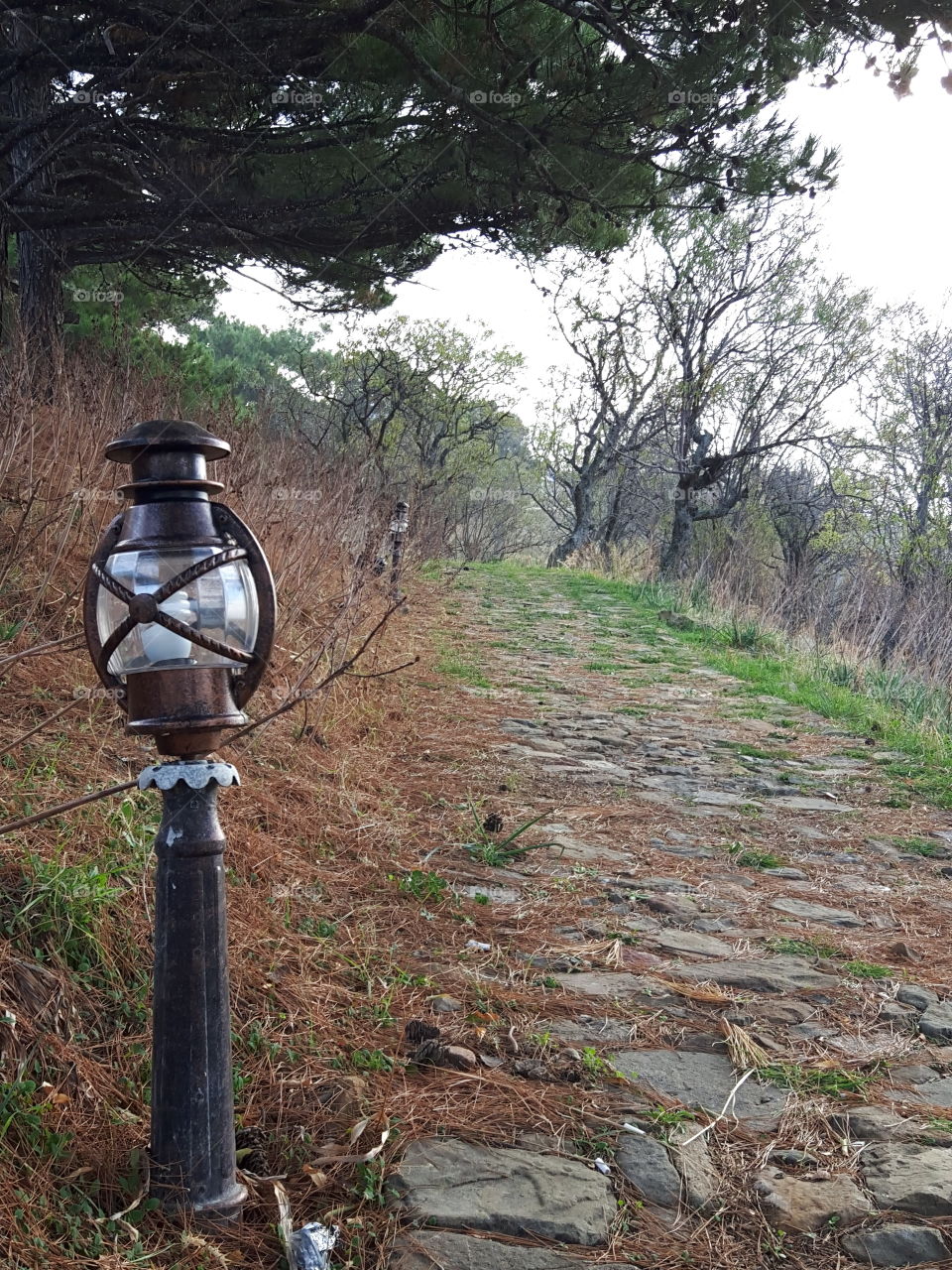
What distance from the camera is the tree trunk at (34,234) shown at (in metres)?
6.33

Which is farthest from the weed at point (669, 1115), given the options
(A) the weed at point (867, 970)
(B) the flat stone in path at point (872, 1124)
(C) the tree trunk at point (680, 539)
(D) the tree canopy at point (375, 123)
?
(C) the tree trunk at point (680, 539)

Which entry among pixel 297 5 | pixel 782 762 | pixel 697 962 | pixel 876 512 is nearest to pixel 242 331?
pixel 876 512

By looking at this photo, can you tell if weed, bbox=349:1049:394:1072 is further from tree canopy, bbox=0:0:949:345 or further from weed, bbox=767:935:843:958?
tree canopy, bbox=0:0:949:345

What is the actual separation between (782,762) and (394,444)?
19079 mm

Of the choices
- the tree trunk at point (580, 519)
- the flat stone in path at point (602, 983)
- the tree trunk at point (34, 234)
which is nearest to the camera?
the flat stone in path at point (602, 983)

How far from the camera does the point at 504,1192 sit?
1.75 meters

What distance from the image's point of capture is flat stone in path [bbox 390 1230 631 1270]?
5.18ft

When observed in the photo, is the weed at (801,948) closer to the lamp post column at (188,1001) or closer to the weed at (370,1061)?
the weed at (370,1061)

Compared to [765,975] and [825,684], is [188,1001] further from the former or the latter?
[825,684]

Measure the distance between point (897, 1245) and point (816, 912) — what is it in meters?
1.74

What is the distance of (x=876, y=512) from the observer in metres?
17.2

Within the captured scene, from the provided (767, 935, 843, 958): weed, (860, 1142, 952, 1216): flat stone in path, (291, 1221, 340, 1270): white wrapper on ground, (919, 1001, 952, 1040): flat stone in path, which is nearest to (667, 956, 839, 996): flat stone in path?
(767, 935, 843, 958): weed

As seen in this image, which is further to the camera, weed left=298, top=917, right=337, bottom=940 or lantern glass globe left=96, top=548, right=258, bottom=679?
weed left=298, top=917, right=337, bottom=940

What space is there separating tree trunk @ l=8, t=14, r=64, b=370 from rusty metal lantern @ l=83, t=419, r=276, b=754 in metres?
4.85
